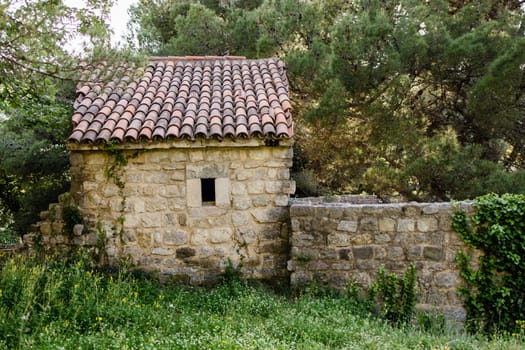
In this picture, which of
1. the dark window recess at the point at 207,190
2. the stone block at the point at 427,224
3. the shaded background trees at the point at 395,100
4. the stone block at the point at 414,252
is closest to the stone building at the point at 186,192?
the dark window recess at the point at 207,190

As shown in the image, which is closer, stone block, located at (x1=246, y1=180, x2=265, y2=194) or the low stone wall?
the low stone wall

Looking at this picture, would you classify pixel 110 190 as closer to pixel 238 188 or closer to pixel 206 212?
pixel 206 212

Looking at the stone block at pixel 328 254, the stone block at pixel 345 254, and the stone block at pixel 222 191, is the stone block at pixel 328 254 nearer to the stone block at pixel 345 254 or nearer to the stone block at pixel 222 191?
the stone block at pixel 345 254

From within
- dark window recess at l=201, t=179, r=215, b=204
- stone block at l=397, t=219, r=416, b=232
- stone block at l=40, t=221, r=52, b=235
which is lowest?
stone block at l=40, t=221, r=52, b=235

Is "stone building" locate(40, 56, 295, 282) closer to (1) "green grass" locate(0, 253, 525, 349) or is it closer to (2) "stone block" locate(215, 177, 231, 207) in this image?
(2) "stone block" locate(215, 177, 231, 207)

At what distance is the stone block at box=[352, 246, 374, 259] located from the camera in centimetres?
643

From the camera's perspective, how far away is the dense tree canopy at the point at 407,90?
346 inches

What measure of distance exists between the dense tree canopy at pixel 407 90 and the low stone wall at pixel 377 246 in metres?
2.90

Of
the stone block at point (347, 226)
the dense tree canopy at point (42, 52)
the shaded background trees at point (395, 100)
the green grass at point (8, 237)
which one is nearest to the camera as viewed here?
the dense tree canopy at point (42, 52)

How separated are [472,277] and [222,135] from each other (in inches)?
156

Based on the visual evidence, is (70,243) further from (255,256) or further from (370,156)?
(370,156)

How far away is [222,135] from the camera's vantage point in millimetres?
6324

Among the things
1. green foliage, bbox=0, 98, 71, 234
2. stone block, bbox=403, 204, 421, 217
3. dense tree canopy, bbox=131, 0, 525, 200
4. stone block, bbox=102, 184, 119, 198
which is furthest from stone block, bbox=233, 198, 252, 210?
green foliage, bbox=0, 98, 71, 234

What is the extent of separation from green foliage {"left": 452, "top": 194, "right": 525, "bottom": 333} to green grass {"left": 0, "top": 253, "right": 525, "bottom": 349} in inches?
13.1
